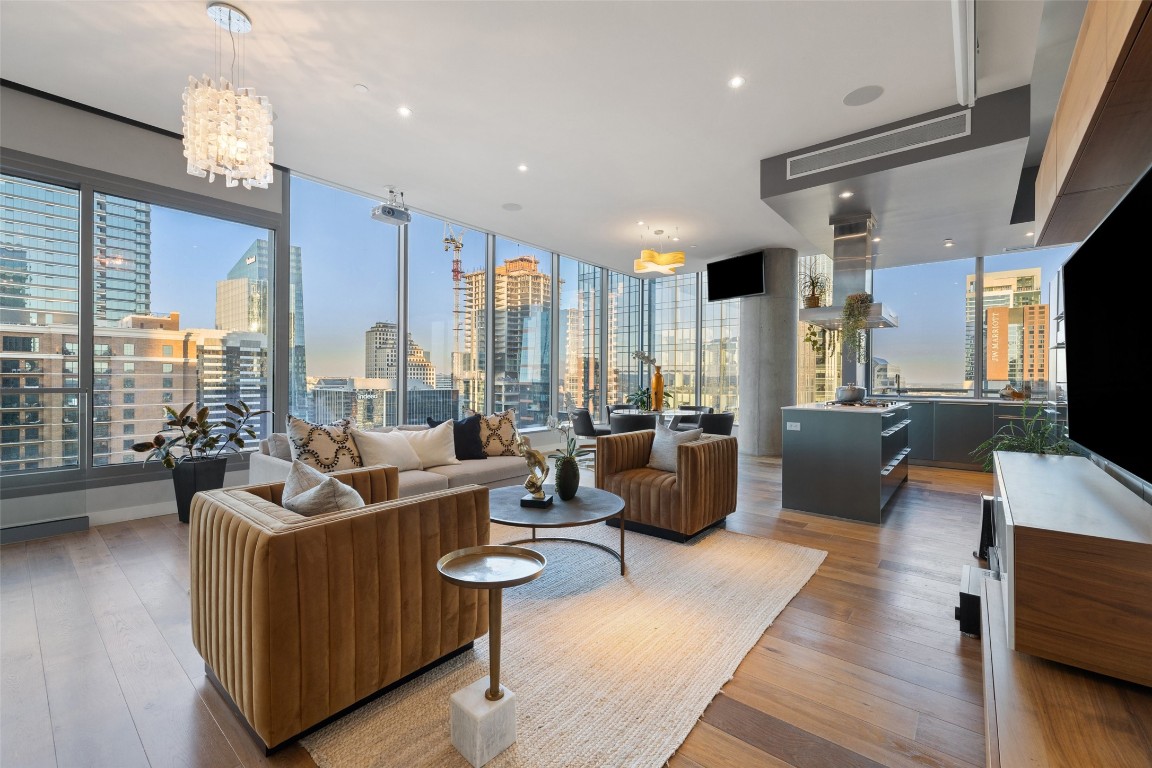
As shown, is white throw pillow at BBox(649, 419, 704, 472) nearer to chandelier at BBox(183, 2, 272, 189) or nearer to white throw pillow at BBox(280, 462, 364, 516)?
white throw pillow at BBox(280, 462, 364, 516)

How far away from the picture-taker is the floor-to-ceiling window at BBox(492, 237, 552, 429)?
6871 millimetres

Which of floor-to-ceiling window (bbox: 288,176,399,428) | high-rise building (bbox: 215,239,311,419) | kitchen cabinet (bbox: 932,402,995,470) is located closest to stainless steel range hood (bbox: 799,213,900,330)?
kitchen cabinet (bbox: 932,402,995,470)

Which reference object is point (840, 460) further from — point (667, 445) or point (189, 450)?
point (189, 450)

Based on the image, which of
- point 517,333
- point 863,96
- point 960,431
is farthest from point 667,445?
point 960,431

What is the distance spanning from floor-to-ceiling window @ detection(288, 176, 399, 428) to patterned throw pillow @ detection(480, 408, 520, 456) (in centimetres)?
168

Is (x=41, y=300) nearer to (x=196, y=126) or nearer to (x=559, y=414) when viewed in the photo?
(x=196, y=126)

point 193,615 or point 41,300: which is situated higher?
point 41,300

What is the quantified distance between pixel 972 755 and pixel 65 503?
18.1ft

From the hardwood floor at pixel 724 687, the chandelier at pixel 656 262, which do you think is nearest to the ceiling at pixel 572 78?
the chandelier at pixel 656 262

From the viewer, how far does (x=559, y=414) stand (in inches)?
316

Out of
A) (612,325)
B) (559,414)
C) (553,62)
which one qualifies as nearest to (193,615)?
(553,62)

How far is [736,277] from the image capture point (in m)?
7.39

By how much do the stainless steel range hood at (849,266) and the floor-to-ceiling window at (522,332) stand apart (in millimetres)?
3822

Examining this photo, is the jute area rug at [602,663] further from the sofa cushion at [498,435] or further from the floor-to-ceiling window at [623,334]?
the floor-to-ceiling window at [623,334]
